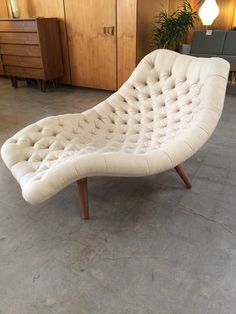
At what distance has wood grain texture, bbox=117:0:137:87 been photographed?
327 cm

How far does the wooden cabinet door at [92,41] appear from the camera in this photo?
3.47 meters

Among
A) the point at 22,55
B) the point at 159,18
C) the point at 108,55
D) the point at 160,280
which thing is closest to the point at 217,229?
the point at 160,280

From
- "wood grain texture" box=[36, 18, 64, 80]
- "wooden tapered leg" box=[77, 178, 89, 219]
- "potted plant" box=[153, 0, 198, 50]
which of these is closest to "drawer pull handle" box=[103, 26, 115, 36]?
"potted plant" box=[153, 0, 198, 50]

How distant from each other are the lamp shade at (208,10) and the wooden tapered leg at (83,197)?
3.96 m

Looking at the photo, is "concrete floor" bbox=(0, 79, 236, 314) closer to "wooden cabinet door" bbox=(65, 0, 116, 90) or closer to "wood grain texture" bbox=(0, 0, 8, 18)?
"wooden cabinet door" bbox=(65, 0, 116, 90)

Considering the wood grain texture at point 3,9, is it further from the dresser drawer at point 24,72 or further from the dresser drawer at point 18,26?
the dresser drawer at point 24,72

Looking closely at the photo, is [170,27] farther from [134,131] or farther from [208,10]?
[134,131]

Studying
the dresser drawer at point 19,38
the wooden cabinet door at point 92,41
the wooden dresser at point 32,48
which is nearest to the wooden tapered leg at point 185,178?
the wooden cabinet door at point 92,41

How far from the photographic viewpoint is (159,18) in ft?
12.4

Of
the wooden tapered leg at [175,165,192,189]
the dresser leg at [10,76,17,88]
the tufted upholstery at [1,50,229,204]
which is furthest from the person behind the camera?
the dresser leg at [10,76,17,88]

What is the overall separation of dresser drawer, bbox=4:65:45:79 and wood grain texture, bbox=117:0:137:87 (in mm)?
1189

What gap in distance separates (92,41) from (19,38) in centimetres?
109

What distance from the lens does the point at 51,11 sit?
382 centimetres

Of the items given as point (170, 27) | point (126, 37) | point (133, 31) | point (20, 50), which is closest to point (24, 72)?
point (20, 50)
